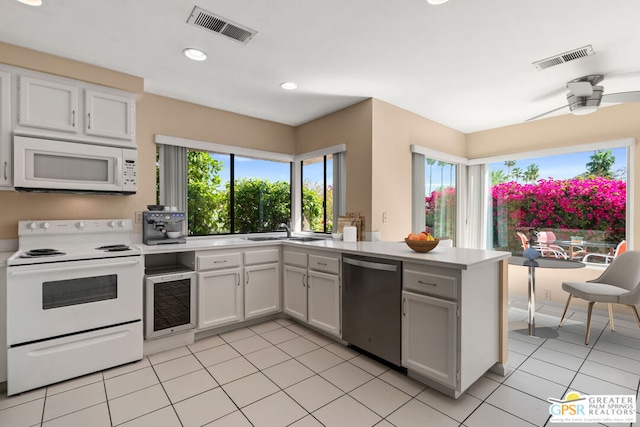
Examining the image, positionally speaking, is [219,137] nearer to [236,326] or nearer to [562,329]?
[236,326]

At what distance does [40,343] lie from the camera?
215 cm

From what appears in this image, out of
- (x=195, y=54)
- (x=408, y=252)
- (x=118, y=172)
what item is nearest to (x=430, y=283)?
(x=408, y=252)

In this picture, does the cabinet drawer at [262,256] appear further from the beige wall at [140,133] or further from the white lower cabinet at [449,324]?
the white lower cabinet at [449,324]

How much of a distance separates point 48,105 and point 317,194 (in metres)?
2.98

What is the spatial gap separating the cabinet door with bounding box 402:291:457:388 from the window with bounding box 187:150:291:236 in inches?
104

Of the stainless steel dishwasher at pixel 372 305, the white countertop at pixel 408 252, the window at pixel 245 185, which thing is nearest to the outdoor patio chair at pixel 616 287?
the white countertop at pixel 408 252

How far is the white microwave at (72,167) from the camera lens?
2.40 m

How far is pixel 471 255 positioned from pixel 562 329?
1.97 metres

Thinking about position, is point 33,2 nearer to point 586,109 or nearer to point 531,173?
point 586,109

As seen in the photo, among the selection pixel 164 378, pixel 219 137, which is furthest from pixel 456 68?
pixel 164 378

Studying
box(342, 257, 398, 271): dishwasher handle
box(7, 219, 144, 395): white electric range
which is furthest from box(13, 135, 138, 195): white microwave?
box(342, 257, 398, 271): dishwasher handle

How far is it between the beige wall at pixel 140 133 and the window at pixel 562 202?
3.40 metres

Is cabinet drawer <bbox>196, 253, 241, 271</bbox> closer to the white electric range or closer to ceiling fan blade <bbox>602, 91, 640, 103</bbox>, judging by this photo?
the white electric range

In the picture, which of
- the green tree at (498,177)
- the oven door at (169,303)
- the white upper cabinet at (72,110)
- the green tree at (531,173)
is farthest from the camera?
the green tree at (498,177)
